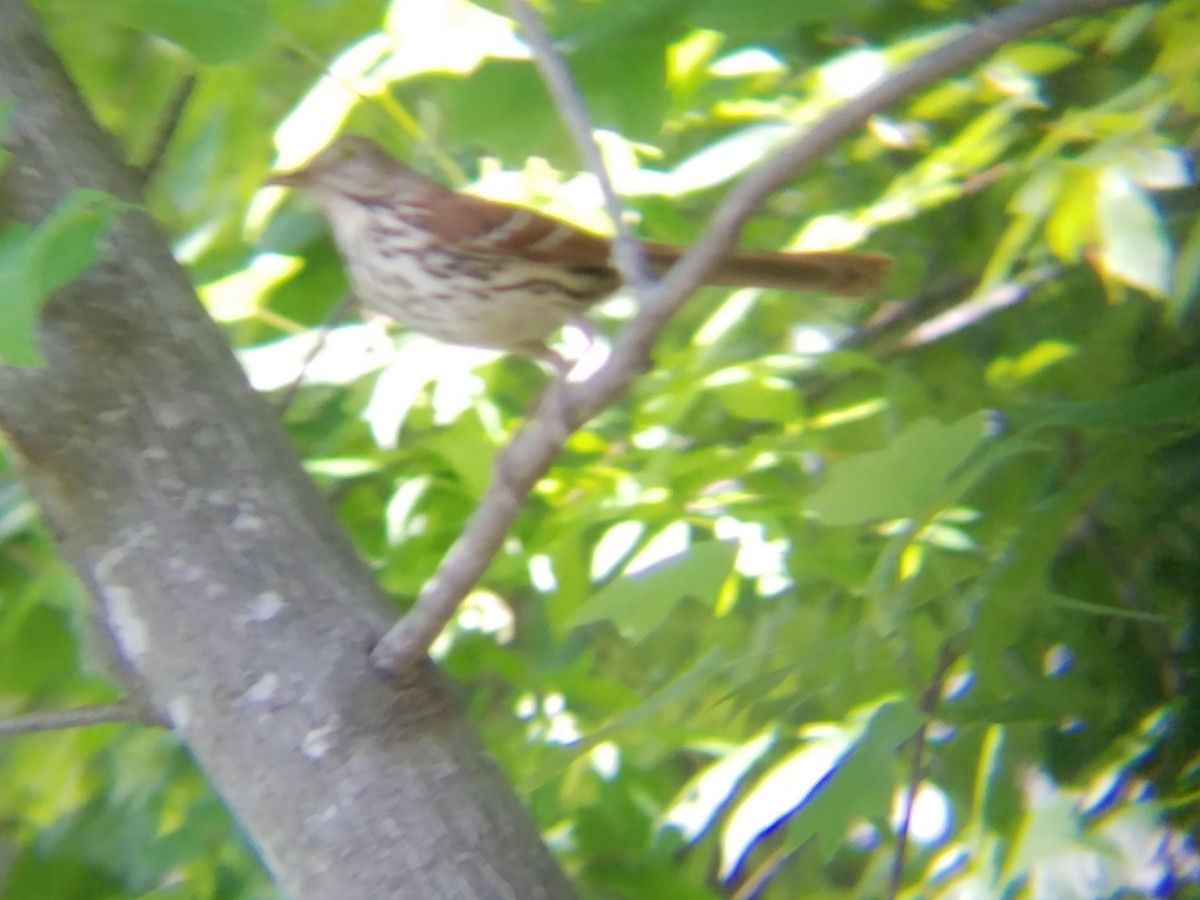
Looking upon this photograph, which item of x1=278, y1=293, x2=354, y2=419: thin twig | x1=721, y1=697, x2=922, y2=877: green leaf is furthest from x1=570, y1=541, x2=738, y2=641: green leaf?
x1=278, y1=293, x2=354, y2=419: thin twig

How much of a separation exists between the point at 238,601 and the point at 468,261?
664mm

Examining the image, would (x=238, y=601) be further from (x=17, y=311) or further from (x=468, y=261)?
(x=468, y=261)

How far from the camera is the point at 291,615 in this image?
79 centimetres

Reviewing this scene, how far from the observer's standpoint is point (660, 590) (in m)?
0.77

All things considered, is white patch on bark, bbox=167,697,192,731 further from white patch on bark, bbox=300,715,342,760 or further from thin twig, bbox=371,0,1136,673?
thin twig, bbox=371,0,1136,673

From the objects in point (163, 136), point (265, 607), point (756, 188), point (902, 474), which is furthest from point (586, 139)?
point (163, 136)

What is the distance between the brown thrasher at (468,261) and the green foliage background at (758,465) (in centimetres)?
4

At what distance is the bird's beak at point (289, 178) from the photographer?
1309 millimetres

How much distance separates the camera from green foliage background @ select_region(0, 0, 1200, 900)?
77cm

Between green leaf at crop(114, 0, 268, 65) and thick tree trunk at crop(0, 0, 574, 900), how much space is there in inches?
6.5

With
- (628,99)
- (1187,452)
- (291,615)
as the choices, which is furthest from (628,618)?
(1187,452)

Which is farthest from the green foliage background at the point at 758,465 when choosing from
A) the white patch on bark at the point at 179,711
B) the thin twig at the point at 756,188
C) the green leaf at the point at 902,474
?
the white patch on bark at the point at 179,711

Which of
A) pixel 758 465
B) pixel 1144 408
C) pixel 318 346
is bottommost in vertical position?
pixel 758 465

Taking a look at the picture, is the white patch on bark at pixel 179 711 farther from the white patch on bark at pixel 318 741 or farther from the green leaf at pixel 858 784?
the green leaf at pixel 858 784
